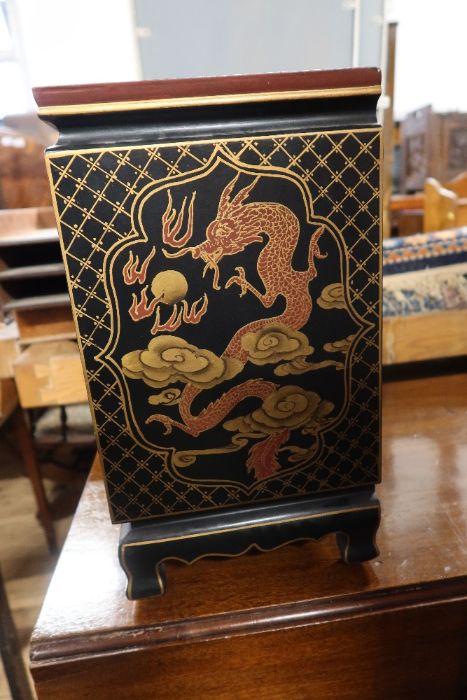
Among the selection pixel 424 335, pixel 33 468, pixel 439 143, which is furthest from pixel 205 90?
pixel 439 143

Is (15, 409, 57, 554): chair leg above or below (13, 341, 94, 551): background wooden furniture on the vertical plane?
below

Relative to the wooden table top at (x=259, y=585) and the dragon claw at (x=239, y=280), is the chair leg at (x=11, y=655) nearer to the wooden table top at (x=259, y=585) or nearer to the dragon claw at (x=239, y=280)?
the wooden table top at (x=259, y=585)

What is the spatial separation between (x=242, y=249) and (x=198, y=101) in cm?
13

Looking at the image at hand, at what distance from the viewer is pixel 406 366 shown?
4.94 ft

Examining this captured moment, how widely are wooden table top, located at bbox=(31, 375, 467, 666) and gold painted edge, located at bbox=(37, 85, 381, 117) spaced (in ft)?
1.84

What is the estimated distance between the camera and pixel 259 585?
64cm

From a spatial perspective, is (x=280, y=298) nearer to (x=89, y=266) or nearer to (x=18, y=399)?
(x=89, y=266)

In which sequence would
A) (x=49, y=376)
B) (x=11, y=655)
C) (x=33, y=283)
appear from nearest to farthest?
(x=11, y=655) → (x=49, y=376) → (x=33, y=283)

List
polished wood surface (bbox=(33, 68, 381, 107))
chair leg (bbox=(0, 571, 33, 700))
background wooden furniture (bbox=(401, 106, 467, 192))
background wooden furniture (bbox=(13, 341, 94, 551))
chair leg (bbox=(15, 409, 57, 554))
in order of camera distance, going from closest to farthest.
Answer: polished wood surface (bbox=(33, 68, 381, 107)) < chair leg (bbox=(0, 571, 33, 700)) < background wooden furniture (bbox=(13, 341, 94, 551)) < chair leg (bbox=(15, 409, 57, 554)) < background wooden furniture (bbox=(401, 106, 467, 192))

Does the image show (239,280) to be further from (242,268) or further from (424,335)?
(424,335)

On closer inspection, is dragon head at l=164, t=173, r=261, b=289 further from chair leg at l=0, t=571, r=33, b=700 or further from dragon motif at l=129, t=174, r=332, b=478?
chair leg at l=0, t=571, r=33, b=700

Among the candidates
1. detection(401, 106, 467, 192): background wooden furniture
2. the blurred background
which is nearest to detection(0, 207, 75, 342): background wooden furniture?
the blurred background

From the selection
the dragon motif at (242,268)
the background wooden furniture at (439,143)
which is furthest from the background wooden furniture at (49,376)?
the background wooden furniture at (439,143)

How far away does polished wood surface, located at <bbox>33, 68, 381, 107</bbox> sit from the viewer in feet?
1.36
